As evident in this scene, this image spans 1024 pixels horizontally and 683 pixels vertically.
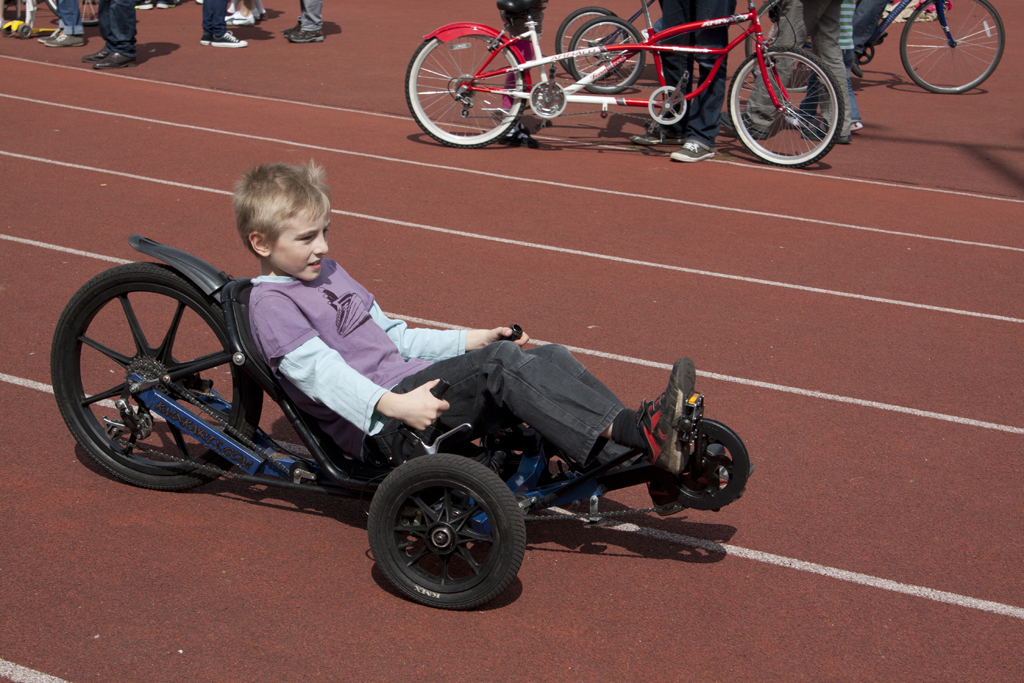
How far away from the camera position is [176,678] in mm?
2459

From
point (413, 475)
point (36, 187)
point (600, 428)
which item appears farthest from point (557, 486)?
point (36, 187)

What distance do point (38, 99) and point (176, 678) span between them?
8.00 m

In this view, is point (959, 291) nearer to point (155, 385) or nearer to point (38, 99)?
point (155, 385)

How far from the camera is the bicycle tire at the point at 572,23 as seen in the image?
9.83m

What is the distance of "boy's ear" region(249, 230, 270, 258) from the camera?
2818mm

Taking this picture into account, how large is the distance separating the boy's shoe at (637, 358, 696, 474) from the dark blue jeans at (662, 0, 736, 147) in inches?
219

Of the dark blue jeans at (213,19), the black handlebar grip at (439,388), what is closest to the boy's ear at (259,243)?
the black handlebar grip at (439,388)

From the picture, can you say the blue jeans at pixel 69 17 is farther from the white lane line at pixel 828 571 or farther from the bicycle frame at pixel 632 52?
the white lane line at pixel 828 571

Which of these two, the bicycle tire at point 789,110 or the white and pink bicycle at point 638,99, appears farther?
the white and pink bicycle at point 638,99

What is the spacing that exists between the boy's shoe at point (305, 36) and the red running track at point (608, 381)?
279 cm

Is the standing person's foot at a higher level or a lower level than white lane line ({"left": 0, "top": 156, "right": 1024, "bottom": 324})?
higher

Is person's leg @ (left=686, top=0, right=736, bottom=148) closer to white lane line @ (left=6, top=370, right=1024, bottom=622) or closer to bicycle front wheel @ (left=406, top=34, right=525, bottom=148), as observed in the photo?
bicycle front wheel @ (left=406, top=34, right=525, bottom=148)

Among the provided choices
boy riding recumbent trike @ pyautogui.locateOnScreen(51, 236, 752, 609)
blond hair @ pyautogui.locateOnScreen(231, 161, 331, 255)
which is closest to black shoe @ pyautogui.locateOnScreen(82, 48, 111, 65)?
boy riding recumbent trike @ pyautogui.locateOnScreen(51, 236, 752, 609)

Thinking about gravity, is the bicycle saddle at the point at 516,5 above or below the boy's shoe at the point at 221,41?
above
